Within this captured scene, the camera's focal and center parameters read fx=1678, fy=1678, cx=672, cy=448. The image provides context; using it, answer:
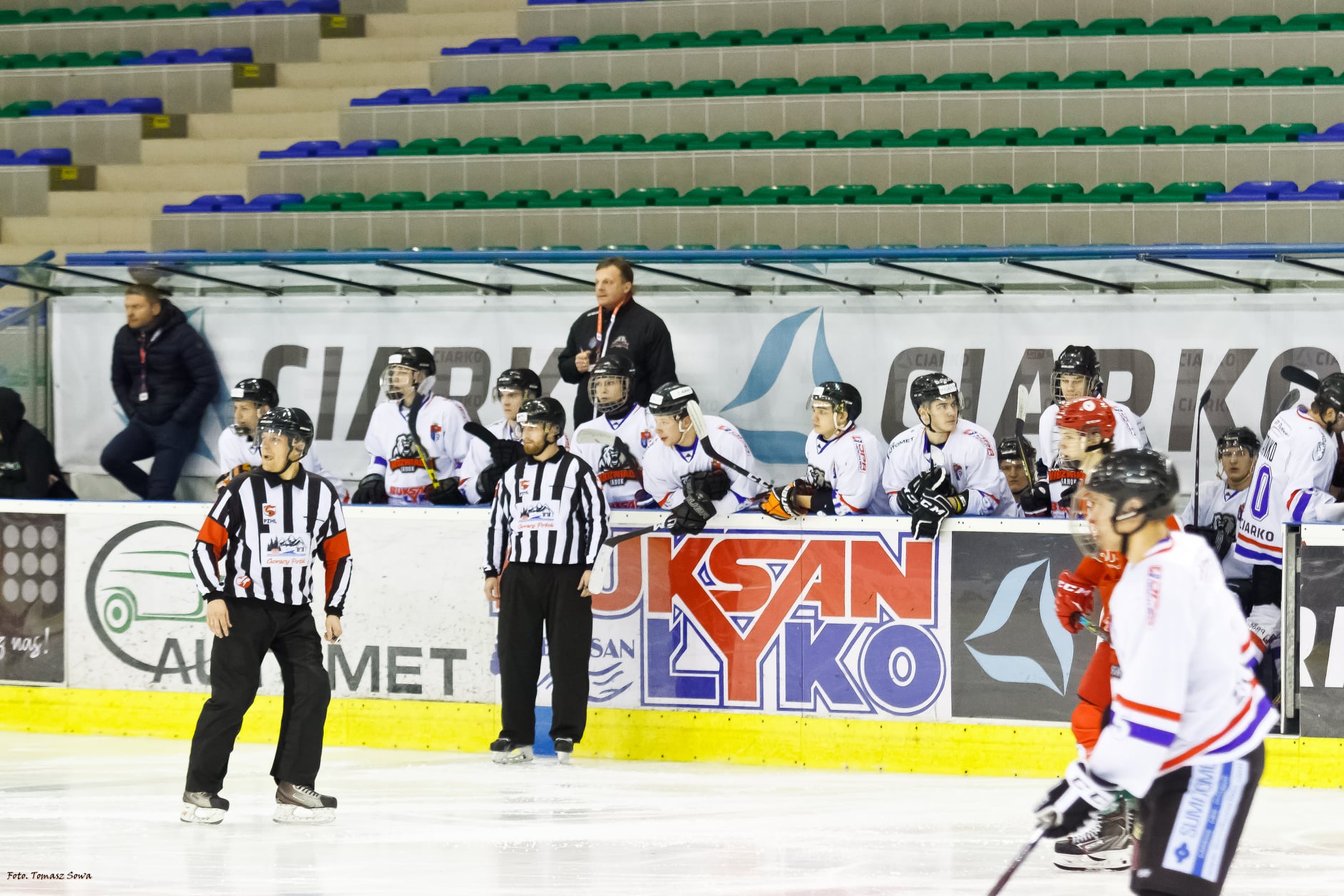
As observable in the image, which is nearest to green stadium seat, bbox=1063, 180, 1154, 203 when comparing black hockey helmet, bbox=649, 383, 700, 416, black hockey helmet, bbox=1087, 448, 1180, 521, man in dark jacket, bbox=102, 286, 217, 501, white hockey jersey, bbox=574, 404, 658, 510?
white hockey jersey, bbox=574, 404, 658, 510

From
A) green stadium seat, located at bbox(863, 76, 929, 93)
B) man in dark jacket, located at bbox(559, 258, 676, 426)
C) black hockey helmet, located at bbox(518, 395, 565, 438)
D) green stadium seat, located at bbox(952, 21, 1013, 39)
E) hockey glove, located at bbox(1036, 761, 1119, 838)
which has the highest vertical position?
green stadium seat, located at bbox(952, 21, 1013, 39)

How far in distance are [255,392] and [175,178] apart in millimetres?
5406

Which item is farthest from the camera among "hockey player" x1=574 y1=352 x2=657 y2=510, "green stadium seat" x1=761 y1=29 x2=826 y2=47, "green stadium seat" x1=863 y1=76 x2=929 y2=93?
"green stadium seat" x1=761 y1=29 x2=826 y2=47

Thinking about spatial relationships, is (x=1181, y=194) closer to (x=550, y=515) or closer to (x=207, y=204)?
(x=550, y=515)

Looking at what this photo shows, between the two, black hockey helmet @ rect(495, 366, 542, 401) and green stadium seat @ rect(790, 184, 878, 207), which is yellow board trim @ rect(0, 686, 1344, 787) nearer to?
black hockey helmet @ rect(495, 366, 542, 401)

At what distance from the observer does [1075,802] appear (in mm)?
3373

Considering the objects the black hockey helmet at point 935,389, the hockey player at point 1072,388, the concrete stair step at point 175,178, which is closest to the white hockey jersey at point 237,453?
the black hockey helmet at point 935,389

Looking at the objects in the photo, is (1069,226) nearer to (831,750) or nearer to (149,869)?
(831,750)

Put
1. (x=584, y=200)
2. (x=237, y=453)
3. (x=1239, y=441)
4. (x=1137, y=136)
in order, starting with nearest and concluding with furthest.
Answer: (x=1239, y=441) < (x=237, y=453) < (x=1137, y=136) < (x=584, y=200)

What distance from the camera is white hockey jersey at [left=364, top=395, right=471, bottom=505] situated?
923cm

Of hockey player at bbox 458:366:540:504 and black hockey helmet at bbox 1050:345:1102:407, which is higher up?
black hockey helmet at bbox 1050:345:1102:407

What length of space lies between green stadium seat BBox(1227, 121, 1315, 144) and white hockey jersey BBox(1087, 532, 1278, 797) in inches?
333

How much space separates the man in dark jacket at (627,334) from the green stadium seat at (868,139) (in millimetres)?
3715

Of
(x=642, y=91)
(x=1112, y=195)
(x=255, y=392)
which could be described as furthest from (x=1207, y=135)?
(x=255, y=392)
